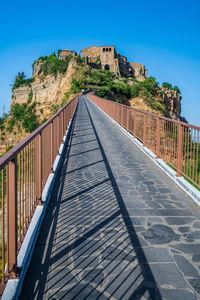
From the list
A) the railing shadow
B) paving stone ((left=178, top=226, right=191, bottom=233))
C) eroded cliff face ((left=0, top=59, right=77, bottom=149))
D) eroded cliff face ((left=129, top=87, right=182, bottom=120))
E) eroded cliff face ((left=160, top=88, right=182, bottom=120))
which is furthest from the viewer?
eroded cliff face ((left=160, top=88, right=182, bottom=120))

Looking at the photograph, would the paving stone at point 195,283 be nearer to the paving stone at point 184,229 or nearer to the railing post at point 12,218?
the paving stone at point 184,229

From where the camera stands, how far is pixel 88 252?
3191 mm

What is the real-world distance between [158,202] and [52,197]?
203 centimetres

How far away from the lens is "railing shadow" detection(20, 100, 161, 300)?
8.44 feet

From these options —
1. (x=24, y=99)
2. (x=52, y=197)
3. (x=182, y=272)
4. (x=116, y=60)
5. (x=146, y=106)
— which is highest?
(x=116, y=60)

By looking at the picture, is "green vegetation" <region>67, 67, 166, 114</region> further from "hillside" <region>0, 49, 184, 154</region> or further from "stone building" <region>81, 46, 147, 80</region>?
"stone building" <region>81, 46, 147, 80</region>

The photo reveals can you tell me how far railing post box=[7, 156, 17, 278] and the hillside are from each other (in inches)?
1782

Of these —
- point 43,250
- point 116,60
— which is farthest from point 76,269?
point 116,60

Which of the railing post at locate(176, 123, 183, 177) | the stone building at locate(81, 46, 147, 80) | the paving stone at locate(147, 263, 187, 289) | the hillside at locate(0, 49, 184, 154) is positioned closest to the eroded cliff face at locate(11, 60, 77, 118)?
the hillside at locate(0, 49, 184, 154)

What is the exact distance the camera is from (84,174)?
637cm

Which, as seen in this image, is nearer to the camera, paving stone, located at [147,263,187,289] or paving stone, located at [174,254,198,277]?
paving stone, located at [147,263,187,289]

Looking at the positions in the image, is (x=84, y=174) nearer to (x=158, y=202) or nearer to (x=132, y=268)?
(x=158, y=202)

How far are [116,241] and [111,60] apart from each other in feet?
309

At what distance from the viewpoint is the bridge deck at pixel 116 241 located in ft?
8.56
